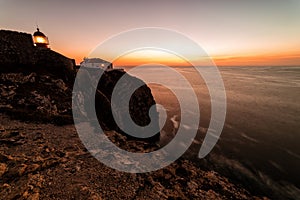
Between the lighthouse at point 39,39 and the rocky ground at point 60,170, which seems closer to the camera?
the rocky ground at point 60,170

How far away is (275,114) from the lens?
A: 29938mm

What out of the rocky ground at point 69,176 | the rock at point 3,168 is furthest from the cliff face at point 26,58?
the rock at point 3,168

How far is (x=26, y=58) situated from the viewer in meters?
16.9

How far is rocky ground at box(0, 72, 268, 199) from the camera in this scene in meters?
6.52

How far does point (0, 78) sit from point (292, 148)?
32.2 metres

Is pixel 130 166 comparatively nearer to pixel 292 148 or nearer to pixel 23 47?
pixel 23 47

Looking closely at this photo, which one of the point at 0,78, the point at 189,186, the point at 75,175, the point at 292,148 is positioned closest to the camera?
the point at 75,175

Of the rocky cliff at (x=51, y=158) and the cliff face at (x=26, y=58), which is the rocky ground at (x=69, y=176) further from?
the cliff face at (x=26, y=58)

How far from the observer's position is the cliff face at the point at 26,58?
15203 millimetres

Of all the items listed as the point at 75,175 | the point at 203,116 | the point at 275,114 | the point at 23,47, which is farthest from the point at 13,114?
the point at 275,114

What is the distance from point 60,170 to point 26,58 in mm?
15398

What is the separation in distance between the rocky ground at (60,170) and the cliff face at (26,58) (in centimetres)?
296

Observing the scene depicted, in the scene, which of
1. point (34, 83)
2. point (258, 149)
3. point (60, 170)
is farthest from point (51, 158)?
point (258, 149)

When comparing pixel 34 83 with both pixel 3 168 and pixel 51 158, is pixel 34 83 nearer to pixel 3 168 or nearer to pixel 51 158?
pixel 51 158
